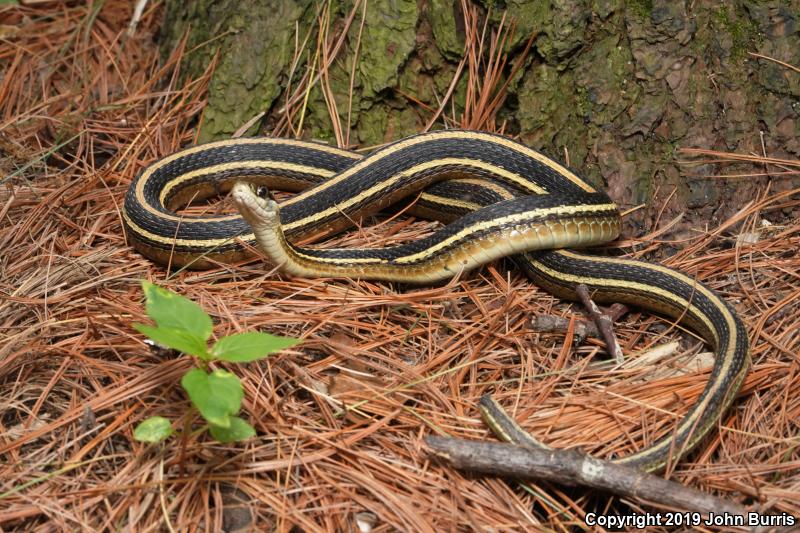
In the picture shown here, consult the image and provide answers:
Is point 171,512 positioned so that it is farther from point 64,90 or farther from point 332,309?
point 64,90

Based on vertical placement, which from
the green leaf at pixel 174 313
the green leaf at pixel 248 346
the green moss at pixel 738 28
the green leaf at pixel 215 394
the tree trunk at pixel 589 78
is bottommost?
the green leaf at pixel 215 394

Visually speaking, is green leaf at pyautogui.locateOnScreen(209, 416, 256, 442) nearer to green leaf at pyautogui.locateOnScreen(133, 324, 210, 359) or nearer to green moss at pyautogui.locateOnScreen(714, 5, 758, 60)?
green leaf at pyautogui.locateOnScreen(133, 324, 210, 359)

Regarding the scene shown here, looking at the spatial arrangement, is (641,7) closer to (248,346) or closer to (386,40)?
(386,40)

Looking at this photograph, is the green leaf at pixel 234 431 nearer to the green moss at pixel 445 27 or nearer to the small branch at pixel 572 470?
the small branch at pixel 572 470

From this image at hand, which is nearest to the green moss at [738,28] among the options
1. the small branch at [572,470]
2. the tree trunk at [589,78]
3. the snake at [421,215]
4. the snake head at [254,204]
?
the tree trunk at [589,78]

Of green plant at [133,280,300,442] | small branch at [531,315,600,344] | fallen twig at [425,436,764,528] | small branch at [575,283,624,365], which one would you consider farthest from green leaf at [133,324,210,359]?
small branch at [575,283,624,365]
